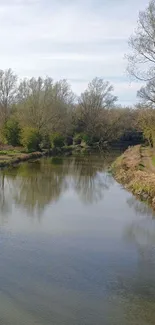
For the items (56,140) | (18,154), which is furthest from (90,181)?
(56,140)

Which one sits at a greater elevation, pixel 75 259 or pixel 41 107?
pixel 41 107

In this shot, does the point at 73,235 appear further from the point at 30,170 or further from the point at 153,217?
the point at 30,170

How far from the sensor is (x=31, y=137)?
41.2m

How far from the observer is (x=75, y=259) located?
1084cm

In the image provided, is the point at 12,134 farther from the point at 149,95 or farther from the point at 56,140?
the point at 149,95

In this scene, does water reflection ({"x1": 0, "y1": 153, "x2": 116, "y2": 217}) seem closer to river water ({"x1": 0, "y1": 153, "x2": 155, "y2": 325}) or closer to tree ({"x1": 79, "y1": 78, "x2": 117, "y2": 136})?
river water ({"x1": 0, "y1": 153, "x2": 155, "y2": 325})

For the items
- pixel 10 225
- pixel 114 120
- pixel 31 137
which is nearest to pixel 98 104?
pixel 114 120

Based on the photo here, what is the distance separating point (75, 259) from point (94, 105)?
57311 mm

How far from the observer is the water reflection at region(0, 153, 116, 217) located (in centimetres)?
1819

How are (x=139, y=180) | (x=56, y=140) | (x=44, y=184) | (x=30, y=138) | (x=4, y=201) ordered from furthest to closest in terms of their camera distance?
(x=56, y=140)
(x=30, y=138)
(x=44, y=184)
(x=139, y=180)
(x=4, y=201)

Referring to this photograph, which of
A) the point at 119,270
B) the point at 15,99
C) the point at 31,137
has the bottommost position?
the point at 119,270

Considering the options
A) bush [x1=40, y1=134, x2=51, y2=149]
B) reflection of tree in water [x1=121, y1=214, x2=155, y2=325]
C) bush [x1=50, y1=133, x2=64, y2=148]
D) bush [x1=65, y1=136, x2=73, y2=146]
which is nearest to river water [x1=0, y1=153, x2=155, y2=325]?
reflection of tree in water [x1=121, y1=214, x2=155, y2=325]

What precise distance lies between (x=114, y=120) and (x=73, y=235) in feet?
181

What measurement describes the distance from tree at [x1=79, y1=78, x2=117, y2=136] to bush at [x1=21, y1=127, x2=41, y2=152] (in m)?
21.0
